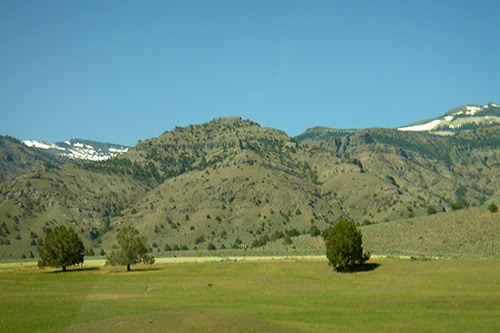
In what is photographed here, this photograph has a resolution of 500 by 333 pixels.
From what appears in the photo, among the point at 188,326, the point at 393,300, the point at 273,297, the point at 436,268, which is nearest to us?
the point at 188,326

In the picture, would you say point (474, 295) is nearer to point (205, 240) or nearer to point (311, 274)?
point (311, 274)

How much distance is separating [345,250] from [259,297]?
1060 inches

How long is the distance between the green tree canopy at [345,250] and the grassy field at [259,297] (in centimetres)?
213

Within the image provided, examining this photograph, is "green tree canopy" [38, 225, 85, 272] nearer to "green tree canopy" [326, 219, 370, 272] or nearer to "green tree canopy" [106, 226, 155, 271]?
"green tree canopy" [106, 226, 155, 271]

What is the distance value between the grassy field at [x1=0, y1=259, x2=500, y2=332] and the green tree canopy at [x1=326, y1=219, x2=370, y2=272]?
2.13 meters

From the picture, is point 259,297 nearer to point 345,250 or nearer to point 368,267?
point 345,250

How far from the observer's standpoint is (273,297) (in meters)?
58.6

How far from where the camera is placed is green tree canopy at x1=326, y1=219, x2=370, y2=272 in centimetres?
8150

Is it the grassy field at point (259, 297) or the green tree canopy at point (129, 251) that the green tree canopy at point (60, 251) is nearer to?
the grassy field at point (259, 297)

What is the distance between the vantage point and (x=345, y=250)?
3219 inches

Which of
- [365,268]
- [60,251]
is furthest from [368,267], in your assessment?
[60,251]

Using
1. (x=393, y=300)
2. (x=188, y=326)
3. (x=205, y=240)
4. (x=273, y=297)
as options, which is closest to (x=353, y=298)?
(x=393, y=300)

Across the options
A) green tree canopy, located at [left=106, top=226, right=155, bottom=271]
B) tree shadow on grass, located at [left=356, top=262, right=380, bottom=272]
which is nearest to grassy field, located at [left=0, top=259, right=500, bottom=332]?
tree shadow on grass, located at [left=356, top=262, right=380, bottom=272]

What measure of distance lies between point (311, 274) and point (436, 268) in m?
18.3
